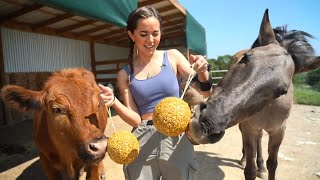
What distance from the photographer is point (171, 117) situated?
176cm

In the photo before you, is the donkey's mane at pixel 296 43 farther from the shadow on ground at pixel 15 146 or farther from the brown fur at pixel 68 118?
the shadow on ground at pixel 15 146

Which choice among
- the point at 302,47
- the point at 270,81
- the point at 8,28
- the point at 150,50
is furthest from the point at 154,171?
the point at 8,28

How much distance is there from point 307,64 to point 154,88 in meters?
1.70

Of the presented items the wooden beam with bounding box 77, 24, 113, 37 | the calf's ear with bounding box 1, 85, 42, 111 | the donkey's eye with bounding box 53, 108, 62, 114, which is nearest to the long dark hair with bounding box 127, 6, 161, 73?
the donkey's eye with bounding box 53, 108, 62, 114

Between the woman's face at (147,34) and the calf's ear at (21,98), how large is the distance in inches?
54.4

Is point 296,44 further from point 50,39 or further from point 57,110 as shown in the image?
point 50,39

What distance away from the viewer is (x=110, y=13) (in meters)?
4.65

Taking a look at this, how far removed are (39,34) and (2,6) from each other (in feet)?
8.34

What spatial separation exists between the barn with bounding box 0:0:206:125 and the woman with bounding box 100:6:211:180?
2.95 metres

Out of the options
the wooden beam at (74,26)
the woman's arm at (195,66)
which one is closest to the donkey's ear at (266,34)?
the woman's arm at (195,66)

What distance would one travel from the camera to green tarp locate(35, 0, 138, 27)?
144 inches

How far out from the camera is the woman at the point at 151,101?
2.18 m

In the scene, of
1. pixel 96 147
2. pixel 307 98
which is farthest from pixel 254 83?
pixel 307 98

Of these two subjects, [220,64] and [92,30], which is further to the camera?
[220,64]
